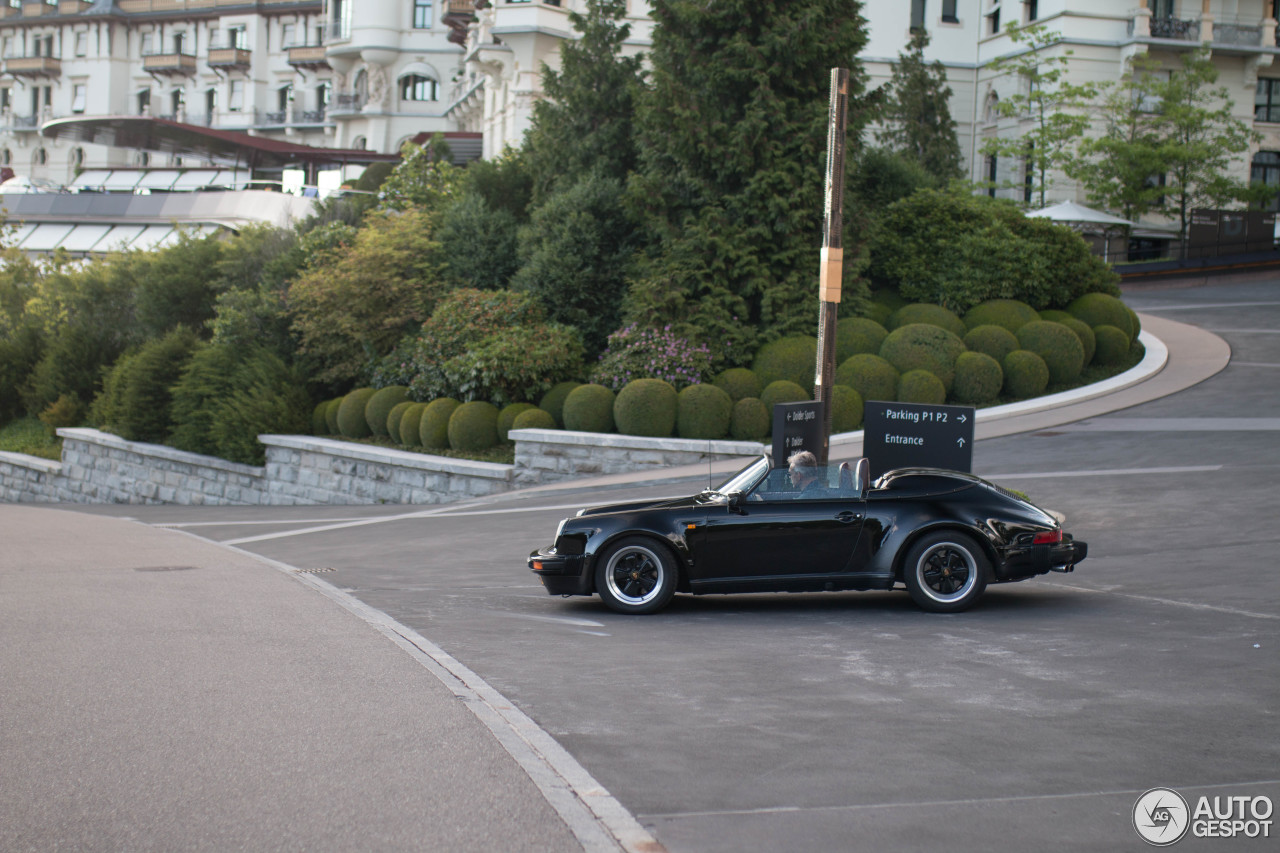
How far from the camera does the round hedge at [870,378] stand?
2034 cm

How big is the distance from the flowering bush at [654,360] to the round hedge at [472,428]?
2133 mm

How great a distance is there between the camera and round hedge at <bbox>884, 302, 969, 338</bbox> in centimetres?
2238

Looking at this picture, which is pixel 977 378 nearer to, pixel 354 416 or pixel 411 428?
pixel 411 428

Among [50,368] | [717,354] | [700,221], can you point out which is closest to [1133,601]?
[717,354]

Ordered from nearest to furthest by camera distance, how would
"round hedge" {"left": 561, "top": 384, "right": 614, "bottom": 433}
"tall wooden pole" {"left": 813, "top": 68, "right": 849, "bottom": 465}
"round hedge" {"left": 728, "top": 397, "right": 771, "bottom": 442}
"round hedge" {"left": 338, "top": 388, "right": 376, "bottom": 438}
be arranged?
"tall wooden pole" {"left": 813, "top": 68, "right": 849, "bottom": 465} → "round hedge" {"left": 728, "top": 397, "right": 771, "bottom": 442} → "round hedge" {"left": 561, "top": 384, "right": 614, "bottom": 433} → "round hedge" {"left": 338, "top": 388, "right": 376, "bottom": 438}

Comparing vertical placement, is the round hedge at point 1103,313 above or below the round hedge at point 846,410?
above

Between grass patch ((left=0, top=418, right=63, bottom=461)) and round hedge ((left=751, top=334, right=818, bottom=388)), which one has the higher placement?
round hedge ((left=751, top=334, right=818, bottom=388))

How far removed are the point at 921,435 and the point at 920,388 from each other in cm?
848

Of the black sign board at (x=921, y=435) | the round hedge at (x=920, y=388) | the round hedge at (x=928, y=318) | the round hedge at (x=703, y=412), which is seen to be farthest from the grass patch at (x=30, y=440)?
Result: the black sign board at (x=921, y=435)

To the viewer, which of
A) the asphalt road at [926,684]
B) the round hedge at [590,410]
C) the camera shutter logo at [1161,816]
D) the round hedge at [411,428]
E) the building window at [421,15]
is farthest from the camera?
the building window at [421,15]

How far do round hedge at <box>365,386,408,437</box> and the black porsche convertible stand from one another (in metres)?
14.3

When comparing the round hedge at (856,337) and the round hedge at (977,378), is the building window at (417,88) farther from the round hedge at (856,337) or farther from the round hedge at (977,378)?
the round hedge at (977,378)

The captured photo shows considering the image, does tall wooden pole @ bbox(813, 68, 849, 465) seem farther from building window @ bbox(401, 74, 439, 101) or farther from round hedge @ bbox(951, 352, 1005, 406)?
building window @ bbox(401, 74, 439, 101)

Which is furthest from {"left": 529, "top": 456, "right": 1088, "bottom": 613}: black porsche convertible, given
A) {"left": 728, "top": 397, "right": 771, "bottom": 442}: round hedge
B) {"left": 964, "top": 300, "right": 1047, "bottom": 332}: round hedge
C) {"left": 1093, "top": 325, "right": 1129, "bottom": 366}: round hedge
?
{"left": 1093, "top": 325, "right": 1129, "bottom": 366}: round hedge
